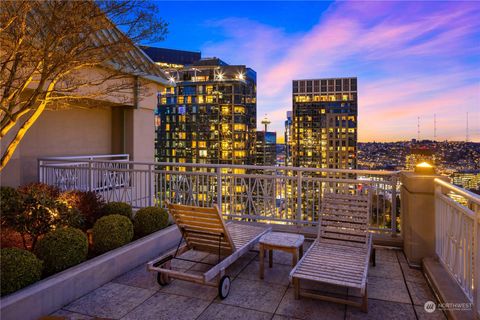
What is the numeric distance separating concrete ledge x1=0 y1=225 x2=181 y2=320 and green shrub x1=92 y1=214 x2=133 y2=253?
130 mm

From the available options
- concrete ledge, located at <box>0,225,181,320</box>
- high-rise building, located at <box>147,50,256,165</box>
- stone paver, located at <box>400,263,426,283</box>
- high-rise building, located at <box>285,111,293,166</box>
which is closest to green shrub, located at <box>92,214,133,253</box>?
concrete ledge, located at <box>0,225,181,320</box>

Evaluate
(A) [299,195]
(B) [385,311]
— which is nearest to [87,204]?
(A) [299,195]

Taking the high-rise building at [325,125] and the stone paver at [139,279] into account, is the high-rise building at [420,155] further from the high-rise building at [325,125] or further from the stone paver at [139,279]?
the high-rise building at [325,125]

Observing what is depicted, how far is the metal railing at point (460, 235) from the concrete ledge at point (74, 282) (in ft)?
13.3

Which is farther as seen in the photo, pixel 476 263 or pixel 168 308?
pixel 168 308

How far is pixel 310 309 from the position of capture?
11.4ft

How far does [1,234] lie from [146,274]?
2.10 meters

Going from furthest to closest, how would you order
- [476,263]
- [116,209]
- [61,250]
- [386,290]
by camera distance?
[116,209], [386,290], [61,250], [476,263]

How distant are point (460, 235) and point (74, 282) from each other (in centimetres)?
433

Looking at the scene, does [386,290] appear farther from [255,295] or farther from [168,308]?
[168,308]

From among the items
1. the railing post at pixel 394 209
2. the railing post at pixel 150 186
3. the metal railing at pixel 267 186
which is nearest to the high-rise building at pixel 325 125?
the metal railing at pixel 267 186

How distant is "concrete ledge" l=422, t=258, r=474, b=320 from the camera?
311 centimetres

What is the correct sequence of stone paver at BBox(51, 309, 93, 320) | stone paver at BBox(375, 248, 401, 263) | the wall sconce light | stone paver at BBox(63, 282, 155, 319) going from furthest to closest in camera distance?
stone paver at BBox(375, 248, 401, 263) < the wall sconce light < stone paver at BBox(63, 282, 155, 319) < stone paver at BBox(51, 309, 93, 320)

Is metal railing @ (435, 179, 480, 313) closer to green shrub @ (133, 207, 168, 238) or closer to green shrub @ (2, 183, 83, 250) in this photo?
green shrub @ (133, 207, 168, 238)
